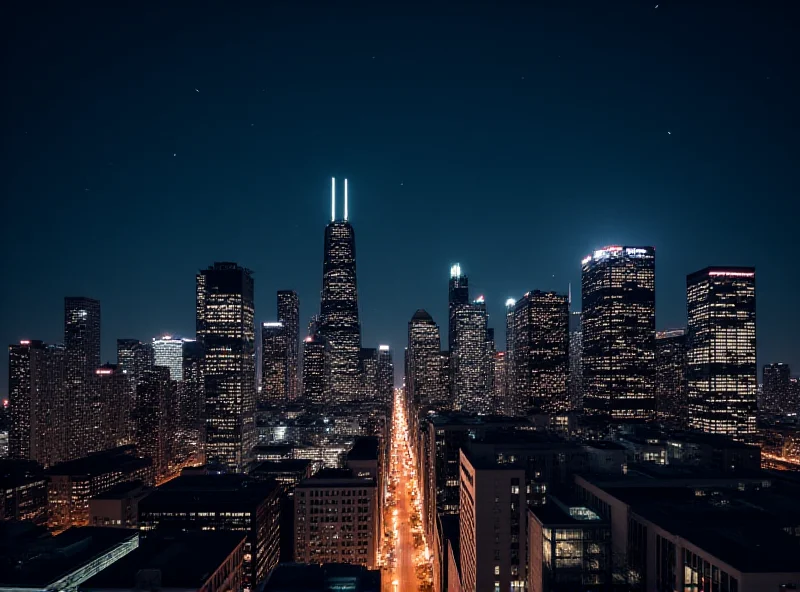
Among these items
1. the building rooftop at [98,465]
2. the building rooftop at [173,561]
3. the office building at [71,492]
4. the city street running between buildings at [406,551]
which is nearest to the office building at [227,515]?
the city street running between buildings at [406,551]

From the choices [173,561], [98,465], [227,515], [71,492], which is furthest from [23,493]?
[173,561]

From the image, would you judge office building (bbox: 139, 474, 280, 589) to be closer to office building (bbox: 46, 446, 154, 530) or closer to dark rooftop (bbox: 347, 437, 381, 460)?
dark rooftop (bbox: 347, 437, 381, 460)

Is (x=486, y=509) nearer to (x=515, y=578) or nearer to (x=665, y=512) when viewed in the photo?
(x=515, y=578)

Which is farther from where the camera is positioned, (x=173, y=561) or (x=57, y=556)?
(x=57, y=556)

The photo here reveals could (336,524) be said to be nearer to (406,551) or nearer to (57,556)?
(406,551)

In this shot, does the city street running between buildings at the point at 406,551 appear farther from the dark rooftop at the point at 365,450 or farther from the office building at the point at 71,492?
the office building at the point at 71,492

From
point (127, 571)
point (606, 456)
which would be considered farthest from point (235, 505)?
point (606, 456)

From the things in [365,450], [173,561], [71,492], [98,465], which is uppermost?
[173,561]
